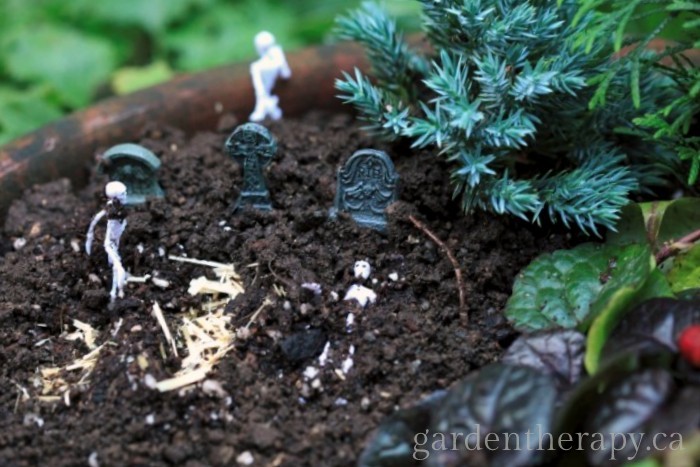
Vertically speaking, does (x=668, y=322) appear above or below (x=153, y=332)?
above

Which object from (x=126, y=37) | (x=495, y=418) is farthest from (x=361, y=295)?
(x=126, y=37)

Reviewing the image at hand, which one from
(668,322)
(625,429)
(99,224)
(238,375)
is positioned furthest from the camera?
(99,224)

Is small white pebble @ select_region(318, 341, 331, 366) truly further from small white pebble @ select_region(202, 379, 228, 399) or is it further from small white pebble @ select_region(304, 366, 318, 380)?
small white pebble @ select_region(202, 379, 228, 399)

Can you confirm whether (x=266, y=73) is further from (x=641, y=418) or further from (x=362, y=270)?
(x=641, y=418)

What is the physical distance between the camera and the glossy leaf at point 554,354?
135 centimetres

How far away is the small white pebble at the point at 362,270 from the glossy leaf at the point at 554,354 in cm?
32

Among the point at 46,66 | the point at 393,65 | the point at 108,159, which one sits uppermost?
the point at 393,65

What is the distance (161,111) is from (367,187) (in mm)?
660

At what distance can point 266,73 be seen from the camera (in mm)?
1997

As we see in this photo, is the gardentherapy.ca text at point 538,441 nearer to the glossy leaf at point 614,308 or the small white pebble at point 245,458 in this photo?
the glossy leaf at point 614,308

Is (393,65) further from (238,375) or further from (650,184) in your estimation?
(238,375)

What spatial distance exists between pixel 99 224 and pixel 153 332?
31 centimetres

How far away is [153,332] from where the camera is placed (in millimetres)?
1521

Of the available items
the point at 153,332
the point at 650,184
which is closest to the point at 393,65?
the point at 650,184
